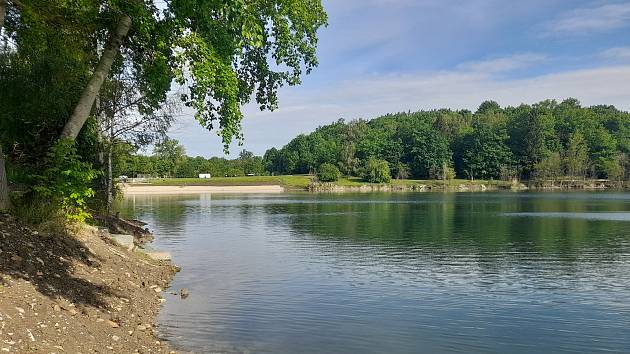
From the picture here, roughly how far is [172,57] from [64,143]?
15.3 feet

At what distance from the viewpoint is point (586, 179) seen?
194750 mm

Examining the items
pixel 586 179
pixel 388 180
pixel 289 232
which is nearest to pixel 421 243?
pixel 289 232

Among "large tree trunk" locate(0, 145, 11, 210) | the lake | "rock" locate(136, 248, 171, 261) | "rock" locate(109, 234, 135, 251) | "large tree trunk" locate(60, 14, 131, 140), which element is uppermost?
"large tree trunk" locate(60, 14, 131, 140)

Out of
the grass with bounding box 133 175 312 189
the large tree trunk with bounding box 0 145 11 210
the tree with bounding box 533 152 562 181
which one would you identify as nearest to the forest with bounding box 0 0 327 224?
the large tree trunk with bounding box 0 145 11 210

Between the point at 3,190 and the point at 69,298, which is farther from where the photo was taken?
the point at 3,190

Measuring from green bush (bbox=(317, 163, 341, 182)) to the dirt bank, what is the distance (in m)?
174

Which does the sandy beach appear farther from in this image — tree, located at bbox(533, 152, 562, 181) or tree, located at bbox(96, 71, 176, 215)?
tree, located at bbox(96, 71, 176, 215)

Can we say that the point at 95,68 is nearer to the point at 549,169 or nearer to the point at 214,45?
the point at 214,45

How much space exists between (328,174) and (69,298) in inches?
7123

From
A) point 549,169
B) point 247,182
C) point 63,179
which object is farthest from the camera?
point 549,169

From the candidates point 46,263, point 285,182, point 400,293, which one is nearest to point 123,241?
point 46,263

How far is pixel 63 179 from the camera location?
1700 cm

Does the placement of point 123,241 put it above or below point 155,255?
above

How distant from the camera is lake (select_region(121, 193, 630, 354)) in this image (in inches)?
592
